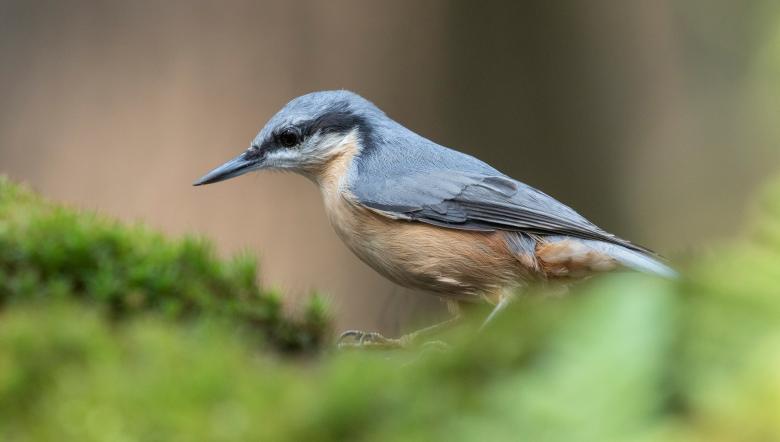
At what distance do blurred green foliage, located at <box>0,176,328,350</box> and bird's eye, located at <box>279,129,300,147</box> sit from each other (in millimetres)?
1444

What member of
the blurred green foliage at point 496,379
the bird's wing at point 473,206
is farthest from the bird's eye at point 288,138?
the blurred green foliage at point 496,379

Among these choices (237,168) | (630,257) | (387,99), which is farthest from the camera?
(387,99)

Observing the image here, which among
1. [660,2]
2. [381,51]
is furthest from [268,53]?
[660,2]

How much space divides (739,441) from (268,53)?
5.71 m

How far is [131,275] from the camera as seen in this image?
6.37ft

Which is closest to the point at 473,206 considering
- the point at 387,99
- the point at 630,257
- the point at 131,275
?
the point at 630,257

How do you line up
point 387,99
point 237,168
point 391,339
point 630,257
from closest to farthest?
point 391,339
point 630,257
point 237,168
point 387,99

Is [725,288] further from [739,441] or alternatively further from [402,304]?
[402,304]

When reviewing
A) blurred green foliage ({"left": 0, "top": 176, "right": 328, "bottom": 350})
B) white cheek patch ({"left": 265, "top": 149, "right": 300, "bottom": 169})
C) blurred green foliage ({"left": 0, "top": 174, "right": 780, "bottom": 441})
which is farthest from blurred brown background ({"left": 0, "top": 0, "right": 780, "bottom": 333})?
blurred green foliage ({"left": 0, "top": 174, "right": 780, "bottom": 441})

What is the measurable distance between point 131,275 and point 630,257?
1965mm

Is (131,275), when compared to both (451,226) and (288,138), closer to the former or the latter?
(451,226)

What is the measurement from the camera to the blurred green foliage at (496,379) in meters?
0.96

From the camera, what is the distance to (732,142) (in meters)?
7.08

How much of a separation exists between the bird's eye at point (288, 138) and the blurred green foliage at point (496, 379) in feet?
8.00
